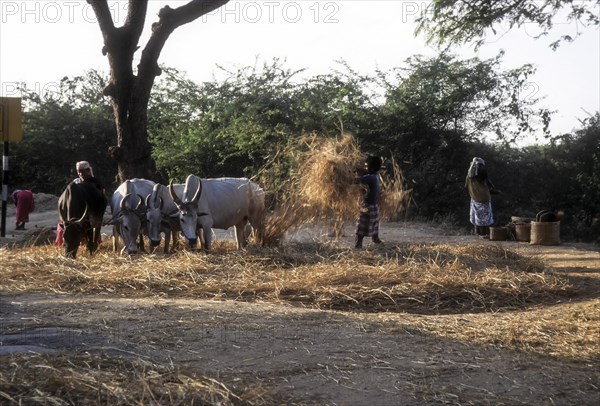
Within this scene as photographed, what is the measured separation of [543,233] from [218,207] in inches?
241

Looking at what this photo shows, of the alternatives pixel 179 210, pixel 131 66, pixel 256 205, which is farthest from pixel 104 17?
pixel 179 210

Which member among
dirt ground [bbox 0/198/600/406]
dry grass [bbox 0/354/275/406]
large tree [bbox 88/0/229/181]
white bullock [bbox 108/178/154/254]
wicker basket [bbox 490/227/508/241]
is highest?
large tree [bbox 88/0/229/181]

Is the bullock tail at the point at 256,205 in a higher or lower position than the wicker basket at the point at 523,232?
higher

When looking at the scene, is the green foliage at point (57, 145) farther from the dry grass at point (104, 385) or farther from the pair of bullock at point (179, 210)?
the dry grass at point (104, 385)

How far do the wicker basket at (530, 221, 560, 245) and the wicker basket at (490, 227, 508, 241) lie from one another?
2.30 ft

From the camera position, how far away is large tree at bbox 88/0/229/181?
16.0 m

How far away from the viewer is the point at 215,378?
5.04 m

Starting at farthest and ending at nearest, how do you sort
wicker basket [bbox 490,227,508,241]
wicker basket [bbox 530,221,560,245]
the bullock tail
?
wicker basket [bbox 490,227,508,241], wicker basket [bbox 530,221,560,245], the bullock tail

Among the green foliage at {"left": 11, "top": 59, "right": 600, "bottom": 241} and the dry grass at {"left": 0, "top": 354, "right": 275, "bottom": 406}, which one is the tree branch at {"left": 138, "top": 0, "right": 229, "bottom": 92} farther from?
the dry grass at {"left": 0, "top": 354, "right": 275, "bottom": 406}

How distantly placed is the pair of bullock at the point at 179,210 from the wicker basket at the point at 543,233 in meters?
5.18

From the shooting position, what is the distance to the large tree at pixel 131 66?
16047 mm

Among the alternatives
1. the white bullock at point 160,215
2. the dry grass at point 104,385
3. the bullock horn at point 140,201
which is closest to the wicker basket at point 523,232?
the white bullock at point 160,215

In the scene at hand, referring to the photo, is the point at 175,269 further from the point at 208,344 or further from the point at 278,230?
the point at 208,344

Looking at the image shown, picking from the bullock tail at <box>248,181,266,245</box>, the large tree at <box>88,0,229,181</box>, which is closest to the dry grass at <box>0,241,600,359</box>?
the bullock tail at <box>248,181,266,245</box>
